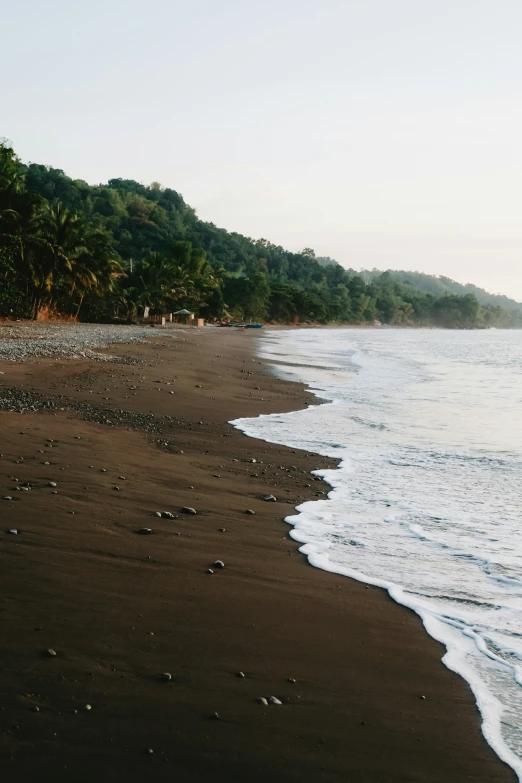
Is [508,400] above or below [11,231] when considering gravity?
below

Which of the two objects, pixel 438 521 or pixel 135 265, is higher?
pixel 135 265

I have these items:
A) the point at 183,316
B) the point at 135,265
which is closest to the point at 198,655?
the point at 183,316

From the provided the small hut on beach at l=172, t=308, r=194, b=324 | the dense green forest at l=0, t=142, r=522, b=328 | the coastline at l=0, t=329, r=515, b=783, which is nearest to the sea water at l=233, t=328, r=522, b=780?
the coastline at l=0, t=329, r=515, b=783

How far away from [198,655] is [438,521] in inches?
139

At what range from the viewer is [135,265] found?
73875mm

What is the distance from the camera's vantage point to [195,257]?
8525 centimetres

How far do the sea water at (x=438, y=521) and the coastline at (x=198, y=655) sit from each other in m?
0.18

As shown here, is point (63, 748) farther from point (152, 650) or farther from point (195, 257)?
point (195, 257)

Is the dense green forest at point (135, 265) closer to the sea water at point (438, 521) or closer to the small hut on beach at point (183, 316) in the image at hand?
the small hut on beach at point (183, 316)

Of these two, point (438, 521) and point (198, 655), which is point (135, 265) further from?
point (198, 655)

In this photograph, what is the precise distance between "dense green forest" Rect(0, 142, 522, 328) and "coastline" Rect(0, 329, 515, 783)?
122 ft

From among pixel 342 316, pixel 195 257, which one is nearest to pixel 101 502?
pixel 195 257

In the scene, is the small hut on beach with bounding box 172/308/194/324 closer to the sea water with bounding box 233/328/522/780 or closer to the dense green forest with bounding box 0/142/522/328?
the dense green forest with bounding box 0/142/522/328

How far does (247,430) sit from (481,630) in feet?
23.1
